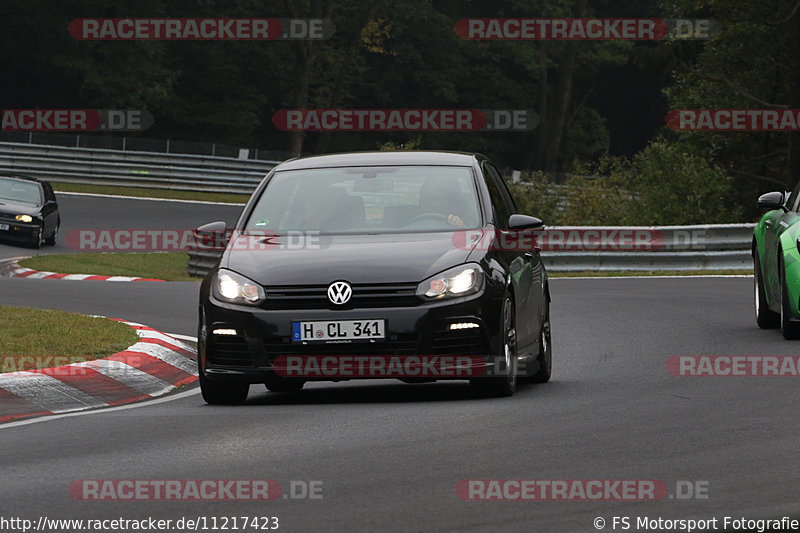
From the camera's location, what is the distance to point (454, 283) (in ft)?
32.8

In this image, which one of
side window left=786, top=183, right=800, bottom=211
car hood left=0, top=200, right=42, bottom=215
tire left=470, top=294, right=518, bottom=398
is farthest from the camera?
car hood left=0, top=200, right=42, bottom=215

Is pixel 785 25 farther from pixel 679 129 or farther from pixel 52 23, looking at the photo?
pixel 52 23

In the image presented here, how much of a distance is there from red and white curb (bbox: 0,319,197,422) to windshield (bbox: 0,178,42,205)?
20077 mm

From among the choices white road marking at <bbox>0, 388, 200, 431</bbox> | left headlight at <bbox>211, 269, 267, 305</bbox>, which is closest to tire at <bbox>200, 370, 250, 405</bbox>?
white road marking at <bbox>0, 388, 200, 431</bbox>

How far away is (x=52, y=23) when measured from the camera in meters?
64.1

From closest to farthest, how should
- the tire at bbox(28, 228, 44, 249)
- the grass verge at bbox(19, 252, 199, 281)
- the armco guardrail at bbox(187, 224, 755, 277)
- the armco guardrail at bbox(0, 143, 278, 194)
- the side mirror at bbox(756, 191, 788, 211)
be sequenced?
the side mirror at bbox(756, 191, 788, 211) < the armco guardrail at bbox(187, 224, 755, 277) < the grass verge at bbox(19, 252, 199, 281) < the tire at bbox(28, 228, 44, 249) < the armco guardrail at bbox(0, 143, 278, 194)

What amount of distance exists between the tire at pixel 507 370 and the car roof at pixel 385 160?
1.46 meters

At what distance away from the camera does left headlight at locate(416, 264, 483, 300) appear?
9.93m

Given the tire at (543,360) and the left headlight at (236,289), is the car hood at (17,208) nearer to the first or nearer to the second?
the tire at (543,360)

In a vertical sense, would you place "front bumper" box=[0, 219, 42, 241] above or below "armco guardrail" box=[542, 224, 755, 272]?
below

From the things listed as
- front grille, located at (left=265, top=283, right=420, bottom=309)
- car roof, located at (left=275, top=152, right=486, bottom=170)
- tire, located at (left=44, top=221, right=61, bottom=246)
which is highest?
car roof, located at (left=275, top=152, right=486, bottom=170)

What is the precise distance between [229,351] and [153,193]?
130 feet

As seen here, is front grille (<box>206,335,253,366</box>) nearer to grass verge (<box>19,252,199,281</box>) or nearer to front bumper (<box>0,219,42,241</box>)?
grass verge (<box>19,252,199,281</box>)

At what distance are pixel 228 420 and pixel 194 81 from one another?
6100cm
